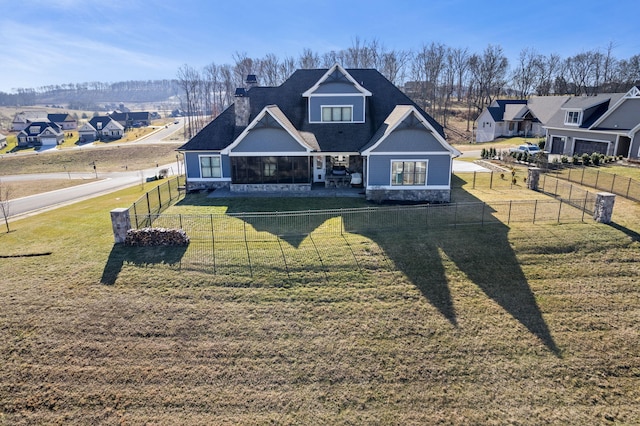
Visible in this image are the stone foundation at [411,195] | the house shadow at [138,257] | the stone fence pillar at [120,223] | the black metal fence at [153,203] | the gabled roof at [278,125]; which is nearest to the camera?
the house shadow at [138,257]

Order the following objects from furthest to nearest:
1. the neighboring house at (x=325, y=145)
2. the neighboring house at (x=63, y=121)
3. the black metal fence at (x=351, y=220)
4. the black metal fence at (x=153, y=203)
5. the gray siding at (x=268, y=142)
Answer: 1. the neighboring house at (x=63, y=121)
2. the gray siding at (x=268, y=142)
3. the neighboring house at (x=325, y=145)
4. the black metal fence at (x=153, y=203)
5. the black metal fence at (x=351, y=220)

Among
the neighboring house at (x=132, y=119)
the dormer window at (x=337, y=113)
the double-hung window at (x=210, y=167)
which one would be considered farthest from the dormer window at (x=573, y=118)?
the neighboring house at (x=132, y=119)

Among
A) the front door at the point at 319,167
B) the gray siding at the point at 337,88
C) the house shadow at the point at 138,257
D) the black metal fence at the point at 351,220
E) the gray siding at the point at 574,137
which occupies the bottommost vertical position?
the house shadow at the point at 138,257

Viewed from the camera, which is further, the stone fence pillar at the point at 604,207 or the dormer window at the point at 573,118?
the dormer window at the point at 573,118

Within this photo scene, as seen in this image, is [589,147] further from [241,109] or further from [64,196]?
[64,196]

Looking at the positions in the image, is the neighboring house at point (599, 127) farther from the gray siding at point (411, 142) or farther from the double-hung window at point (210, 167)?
the double-hung window at point (210, 167)

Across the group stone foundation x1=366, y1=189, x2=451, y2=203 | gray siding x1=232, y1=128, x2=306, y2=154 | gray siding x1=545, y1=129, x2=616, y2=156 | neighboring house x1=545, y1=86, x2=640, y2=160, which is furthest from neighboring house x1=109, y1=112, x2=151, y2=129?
stone foundation x1=366, y1=189, x2=451, y2=203

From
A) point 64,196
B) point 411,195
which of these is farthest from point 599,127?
point 64,196
